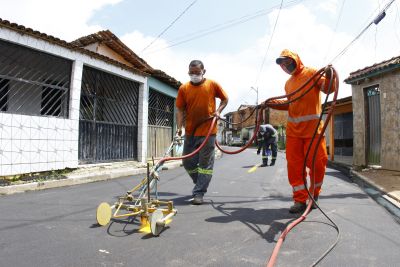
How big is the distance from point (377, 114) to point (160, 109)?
7.83 metres

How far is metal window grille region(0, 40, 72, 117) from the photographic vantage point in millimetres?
8023

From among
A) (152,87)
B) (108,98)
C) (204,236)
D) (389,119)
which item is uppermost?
(152,87)

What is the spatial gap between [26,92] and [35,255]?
7.46 m

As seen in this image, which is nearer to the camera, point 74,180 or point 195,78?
point 195,78

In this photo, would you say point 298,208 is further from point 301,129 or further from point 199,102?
point 199,102

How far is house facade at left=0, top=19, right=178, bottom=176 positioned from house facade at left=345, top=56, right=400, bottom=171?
22.6ft

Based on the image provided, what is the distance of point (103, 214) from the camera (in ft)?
11.1

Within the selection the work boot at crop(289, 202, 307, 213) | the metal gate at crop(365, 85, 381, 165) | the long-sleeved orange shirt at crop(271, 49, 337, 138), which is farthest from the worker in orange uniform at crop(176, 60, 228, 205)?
the metal gate at crop(365, 85, 381, 165)

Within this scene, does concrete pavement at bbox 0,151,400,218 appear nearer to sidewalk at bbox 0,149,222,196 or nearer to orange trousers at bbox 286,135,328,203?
sidewalk at bbox 0,149,222,196

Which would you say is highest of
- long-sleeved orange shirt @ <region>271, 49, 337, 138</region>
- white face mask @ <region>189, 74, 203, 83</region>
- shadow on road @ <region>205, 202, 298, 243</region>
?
white face mask @ <region>189, 74, 203, 83</region>

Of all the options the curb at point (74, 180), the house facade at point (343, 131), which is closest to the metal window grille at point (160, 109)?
the curb at point (74, 180)

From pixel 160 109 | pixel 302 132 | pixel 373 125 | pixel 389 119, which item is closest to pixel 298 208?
pixel 302 132

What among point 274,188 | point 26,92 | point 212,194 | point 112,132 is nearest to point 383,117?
point 274,188

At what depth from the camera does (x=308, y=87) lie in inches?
161
